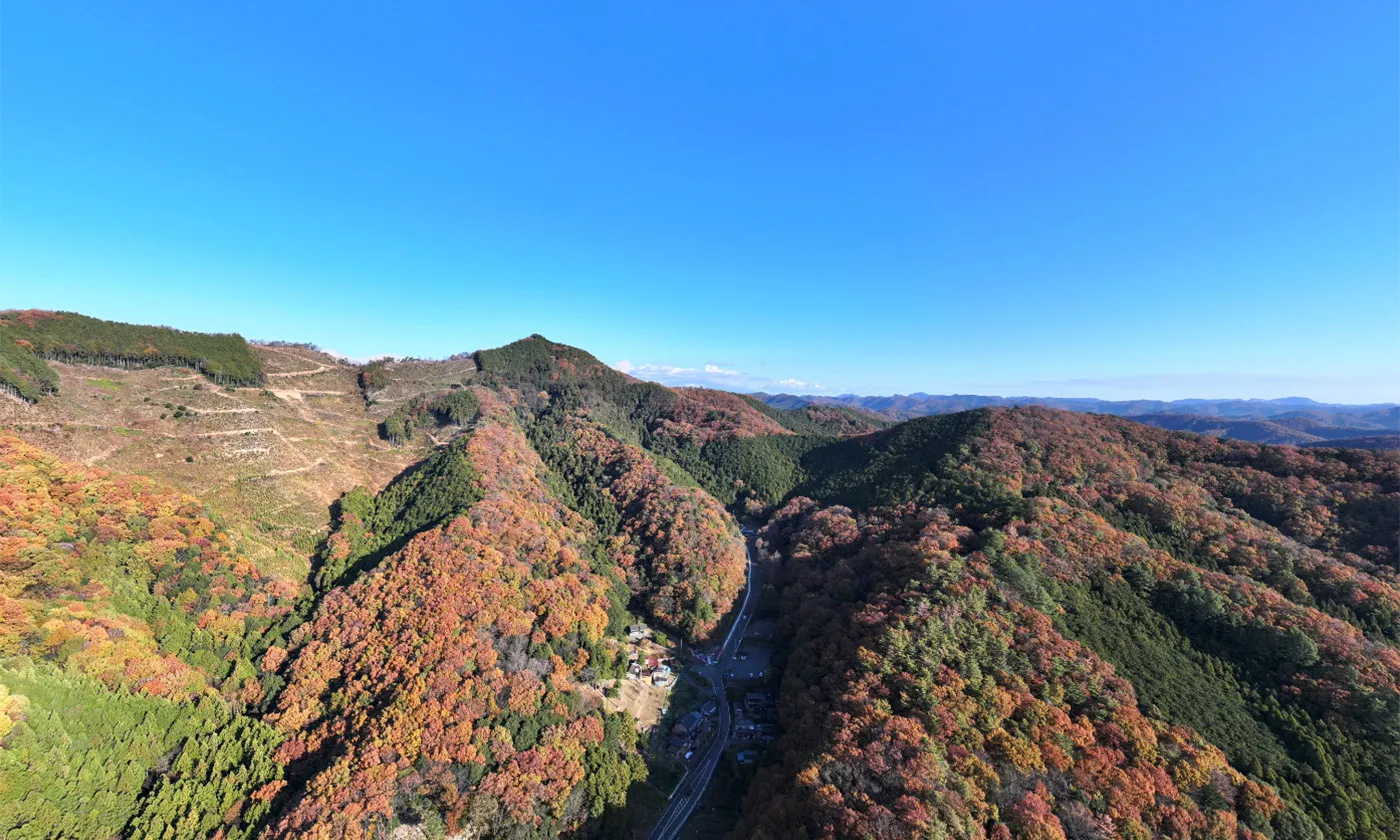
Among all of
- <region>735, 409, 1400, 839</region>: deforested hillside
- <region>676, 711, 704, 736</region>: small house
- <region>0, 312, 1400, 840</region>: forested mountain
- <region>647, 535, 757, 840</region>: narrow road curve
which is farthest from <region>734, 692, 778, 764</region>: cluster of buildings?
<region>735, 409, 1400, 839</region>: deforested hillside

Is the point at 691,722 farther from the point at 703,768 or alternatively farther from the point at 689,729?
the point at 703,768

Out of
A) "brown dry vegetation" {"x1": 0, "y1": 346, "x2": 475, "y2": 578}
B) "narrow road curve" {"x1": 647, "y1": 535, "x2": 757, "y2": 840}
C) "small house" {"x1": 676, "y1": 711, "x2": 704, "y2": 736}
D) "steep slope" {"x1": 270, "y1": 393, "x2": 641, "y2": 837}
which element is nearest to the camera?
"steep slope" {"x1": 270, "y1": 393, "x2": 641, "y2": 837}

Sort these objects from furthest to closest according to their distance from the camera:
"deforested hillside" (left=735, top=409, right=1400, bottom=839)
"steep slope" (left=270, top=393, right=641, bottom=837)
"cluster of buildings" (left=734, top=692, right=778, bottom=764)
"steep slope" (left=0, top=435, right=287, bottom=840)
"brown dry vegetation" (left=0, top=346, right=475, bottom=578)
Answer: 1. "brown dry vegetation" (left=0, top=346, right=475, bottom=578)
2. "cluster of buildings" (left=734, top=692, right=778, bottom=764)
3. "steep slope" (left=270, top=393, right=641, bottom=837)
4. "deforested hillside" (left=735, top=409, right=1400, bottom=839)
5. "steep slope" (left=0, top=435, right=287, bottom=840)

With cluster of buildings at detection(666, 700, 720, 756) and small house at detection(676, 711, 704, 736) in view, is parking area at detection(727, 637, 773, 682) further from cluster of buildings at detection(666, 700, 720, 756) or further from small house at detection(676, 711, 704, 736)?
small house at detection(676, 711, 704, 736)

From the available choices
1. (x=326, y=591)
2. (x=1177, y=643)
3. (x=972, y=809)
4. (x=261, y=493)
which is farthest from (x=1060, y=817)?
(x=261, y=493)

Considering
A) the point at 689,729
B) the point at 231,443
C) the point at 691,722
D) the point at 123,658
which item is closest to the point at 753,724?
the point at 691,722

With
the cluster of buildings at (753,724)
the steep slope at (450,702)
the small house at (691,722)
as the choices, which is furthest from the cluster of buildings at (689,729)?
the steep slope at (450,702)

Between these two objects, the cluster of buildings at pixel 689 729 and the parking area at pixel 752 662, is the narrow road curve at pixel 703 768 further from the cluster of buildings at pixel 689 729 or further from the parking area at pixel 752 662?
the cluster of buildings at pixel 689 729
